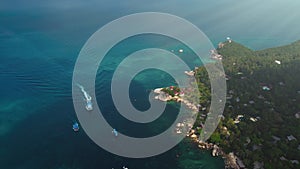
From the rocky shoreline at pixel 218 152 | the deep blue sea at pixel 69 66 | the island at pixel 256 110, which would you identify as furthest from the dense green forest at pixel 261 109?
the deep blue sea at pixel 69 66

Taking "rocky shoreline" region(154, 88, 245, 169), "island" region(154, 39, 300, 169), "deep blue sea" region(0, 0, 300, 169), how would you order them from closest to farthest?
1. "rocky shoreline" region(154, 88, 245, 169)
2. "island" region(154, 39, 300, 169)
3. "deep blue sea" region(0, 0, 300, 169)

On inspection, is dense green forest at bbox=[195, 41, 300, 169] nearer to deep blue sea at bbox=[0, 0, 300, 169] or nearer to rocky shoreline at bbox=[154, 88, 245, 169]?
rocky shoreline at bbox=[154, 88, 245, 169]

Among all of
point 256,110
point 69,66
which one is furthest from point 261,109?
point 69,66

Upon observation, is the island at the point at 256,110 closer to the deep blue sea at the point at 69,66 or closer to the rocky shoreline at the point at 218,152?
the rocky shoreline at the point at 218,152

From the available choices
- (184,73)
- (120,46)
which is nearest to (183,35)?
(120,46)

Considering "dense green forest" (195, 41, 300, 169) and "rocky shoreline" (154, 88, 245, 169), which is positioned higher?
Result: "dense green forest" (195, 41, 300, 169)

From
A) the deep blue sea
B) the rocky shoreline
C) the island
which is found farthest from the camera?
the deep blue sea

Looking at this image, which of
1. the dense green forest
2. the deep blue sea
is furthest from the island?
the deep blue sea
